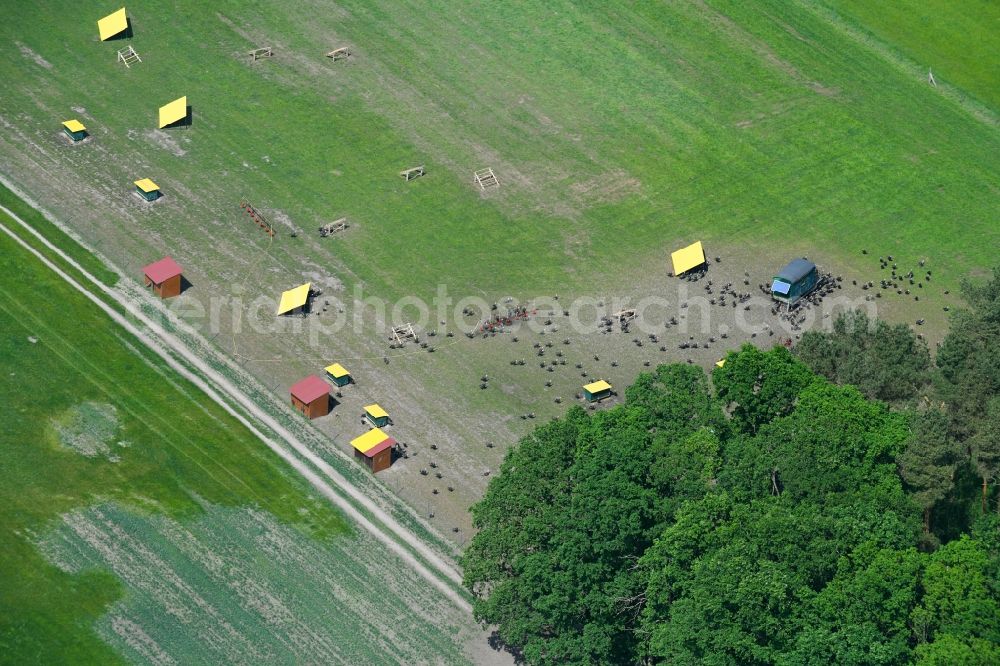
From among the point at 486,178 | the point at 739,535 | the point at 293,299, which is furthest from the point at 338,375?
the point at 739,535

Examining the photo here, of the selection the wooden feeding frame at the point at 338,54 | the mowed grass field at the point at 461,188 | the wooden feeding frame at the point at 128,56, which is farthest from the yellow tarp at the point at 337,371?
the wooden feeding frame at the point at 128,56

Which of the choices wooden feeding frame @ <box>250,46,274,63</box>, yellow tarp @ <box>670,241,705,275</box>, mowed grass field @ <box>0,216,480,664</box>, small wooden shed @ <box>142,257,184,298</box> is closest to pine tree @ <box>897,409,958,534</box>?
mowed grass field @ <box>0,216,480,664</box>

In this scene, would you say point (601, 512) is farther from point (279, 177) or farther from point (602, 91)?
point (602, 91)

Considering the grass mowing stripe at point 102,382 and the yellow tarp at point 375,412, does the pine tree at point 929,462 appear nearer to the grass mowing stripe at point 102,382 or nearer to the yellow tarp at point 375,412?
the yellow tarp at point 375,412

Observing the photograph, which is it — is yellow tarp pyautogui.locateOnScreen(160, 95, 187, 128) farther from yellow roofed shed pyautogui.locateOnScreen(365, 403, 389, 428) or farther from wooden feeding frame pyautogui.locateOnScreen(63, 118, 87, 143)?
yellow roofed shed pyautogui.locateOnScreen(365, 403, 389, 428)

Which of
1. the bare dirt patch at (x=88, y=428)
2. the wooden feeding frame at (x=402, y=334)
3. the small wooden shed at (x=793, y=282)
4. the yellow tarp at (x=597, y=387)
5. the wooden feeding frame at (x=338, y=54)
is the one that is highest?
the small wooden shed at (x=793, y=282)

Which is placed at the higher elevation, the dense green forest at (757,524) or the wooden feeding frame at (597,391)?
the dense green forest at (757,524)

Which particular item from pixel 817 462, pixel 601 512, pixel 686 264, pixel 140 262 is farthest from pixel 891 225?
pixel 140 262
